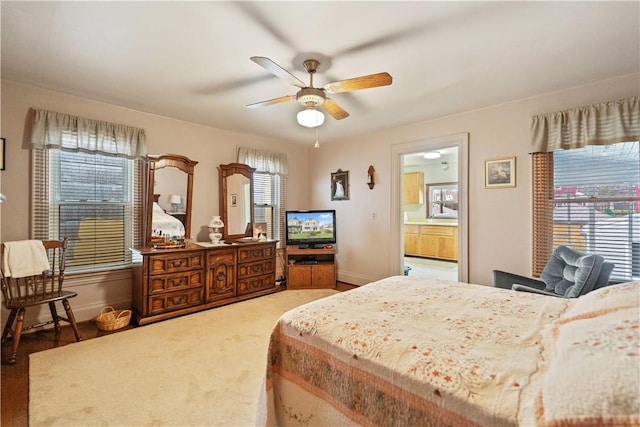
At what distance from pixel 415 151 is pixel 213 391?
3744mm

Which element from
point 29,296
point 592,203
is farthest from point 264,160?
point 592,203

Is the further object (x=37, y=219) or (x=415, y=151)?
(x=415, y=151)

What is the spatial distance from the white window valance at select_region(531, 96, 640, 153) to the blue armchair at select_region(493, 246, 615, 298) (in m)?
1.08

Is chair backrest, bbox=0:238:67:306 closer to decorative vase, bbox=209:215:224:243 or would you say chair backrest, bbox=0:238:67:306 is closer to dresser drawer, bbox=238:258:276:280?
decorative vase, bbox=209:215:224:243

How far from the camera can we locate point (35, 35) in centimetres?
203

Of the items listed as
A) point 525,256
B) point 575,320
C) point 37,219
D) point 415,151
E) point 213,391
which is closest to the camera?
point 575,320

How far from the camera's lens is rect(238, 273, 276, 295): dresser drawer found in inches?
159

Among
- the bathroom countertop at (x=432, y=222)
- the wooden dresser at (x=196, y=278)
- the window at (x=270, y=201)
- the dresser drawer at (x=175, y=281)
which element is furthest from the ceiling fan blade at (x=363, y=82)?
the bathroom countertop at (x=432, y=222)

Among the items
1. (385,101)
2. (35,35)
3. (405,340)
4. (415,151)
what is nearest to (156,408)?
(405,340)

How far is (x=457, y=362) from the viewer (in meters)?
1.06

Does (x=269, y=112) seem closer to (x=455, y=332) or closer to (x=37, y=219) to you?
(x=37, y=219)

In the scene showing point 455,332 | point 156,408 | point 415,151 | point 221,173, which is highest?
point 415,151

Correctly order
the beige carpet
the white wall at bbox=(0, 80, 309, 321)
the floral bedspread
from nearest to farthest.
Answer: the floral bedspread < the beige carpet < the white wall at bbox=(0, 80, 309, 321)

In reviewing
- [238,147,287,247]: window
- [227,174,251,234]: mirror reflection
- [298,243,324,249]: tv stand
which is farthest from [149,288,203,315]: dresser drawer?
[298,243,324,249]: tv stand
